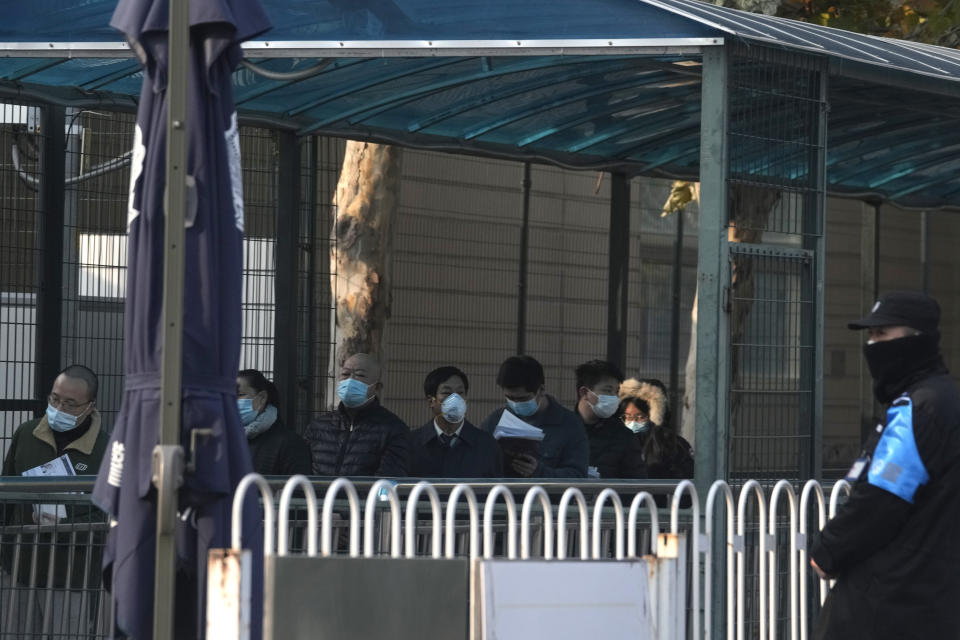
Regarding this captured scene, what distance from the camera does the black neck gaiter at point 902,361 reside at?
6188 mm

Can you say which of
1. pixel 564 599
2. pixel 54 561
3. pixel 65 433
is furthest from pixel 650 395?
pixel 564 599

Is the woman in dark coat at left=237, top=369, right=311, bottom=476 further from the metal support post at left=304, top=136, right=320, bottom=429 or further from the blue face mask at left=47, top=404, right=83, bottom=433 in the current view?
the metal support post at left=304, top=136, right=320, bottom=429

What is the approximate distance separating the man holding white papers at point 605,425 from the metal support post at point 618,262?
6.30ft

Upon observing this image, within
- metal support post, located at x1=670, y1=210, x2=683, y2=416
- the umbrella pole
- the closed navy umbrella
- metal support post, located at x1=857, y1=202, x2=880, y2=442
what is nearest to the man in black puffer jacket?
the closed navy umbrella

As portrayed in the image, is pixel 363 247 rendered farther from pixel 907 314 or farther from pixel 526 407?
pixel 907 314

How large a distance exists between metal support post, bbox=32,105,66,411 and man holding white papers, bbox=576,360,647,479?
3264mm

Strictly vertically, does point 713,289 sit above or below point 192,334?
above

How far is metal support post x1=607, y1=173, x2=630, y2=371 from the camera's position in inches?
512

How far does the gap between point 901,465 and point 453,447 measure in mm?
4142

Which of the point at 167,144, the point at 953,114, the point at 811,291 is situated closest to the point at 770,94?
the point at 811,291

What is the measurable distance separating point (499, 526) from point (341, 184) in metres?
4.85

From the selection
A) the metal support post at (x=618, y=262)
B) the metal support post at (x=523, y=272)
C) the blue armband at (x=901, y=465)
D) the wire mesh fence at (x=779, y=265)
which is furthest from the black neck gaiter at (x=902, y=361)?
the metal support post at (x=523, y=272)

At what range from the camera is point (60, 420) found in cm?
915

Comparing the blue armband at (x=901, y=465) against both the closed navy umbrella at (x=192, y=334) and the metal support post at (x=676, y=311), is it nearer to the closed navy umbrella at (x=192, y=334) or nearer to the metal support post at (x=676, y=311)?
the closed navy umbrella at (x=192, y=334)
